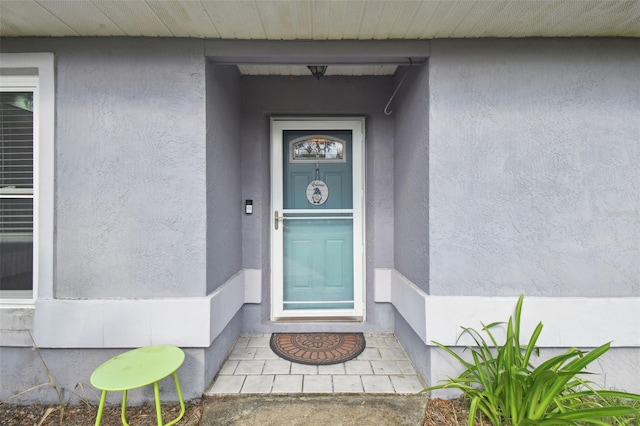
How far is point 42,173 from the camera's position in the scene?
6.74 feet

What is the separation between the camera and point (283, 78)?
9.52ft

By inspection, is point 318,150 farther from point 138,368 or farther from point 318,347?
point 138,368

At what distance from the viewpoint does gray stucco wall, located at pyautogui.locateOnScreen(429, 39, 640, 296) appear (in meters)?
2.06

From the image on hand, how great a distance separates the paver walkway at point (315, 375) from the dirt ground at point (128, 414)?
0.57ft

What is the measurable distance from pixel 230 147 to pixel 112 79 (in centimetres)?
91

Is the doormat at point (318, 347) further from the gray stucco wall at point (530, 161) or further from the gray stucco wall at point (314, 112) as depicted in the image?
the gray stucco wall at point (530, 161)

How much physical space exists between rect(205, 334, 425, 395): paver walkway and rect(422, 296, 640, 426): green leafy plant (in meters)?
0.36

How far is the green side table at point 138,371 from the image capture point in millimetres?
1588

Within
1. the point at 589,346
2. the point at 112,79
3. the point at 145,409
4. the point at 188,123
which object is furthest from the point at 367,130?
the point at 145,409

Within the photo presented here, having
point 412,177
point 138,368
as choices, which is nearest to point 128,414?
point 138,368

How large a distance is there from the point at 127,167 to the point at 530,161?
2.80 m

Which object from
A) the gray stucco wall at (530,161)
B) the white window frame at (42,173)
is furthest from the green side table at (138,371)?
the gray stucco wall at (530,161)

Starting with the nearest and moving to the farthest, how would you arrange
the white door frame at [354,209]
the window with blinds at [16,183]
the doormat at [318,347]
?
the window with blinds at [16,183], the doormat at [318,347], the white door frame at [354,209]

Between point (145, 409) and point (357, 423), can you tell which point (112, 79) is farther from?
point (357, 423)
